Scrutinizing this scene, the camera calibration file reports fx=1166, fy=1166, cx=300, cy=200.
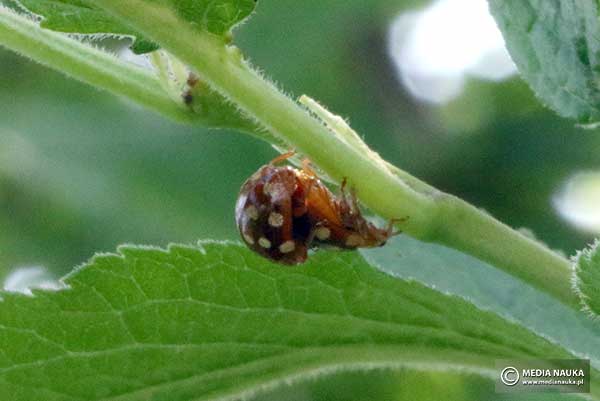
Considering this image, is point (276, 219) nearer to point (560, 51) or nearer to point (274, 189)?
point (274, 189)

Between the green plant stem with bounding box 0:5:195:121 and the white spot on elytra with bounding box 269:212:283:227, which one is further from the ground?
the green plant stem with bounding box 0:5:195:121

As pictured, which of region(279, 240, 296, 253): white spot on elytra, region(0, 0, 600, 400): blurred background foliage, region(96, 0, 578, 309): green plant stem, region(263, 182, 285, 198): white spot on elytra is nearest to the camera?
region(96, 0, 578, 309): green plant stem

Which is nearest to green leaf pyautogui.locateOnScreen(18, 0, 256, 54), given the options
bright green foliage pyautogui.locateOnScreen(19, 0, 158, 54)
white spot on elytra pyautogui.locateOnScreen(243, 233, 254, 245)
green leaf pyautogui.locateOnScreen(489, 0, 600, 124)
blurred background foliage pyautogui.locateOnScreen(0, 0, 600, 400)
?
bright green foliage pyautogui.locateOnScreen(19, 0, 158, 54)

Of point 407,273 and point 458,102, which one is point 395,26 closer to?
point 458,102

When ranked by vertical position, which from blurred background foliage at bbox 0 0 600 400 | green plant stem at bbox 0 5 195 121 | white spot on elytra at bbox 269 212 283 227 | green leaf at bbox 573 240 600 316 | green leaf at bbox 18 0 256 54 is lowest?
green leaf at bbox 573 240 600 316

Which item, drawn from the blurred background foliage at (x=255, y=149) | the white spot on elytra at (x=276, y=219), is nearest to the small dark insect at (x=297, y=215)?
the white spot on elytra at (x=276, y=219)

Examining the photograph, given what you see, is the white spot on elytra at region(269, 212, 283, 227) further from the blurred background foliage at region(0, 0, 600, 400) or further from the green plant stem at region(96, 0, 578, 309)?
the blurred background foliage at region(0, 0, 600, 400)

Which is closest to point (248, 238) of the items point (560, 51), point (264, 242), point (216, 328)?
point (264, 242)
